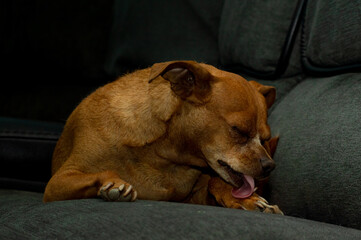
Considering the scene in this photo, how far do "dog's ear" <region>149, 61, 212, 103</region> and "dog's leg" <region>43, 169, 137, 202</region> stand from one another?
0.33 metres

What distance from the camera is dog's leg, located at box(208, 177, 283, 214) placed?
1375 millimetres

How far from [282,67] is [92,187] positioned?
39.4 inches

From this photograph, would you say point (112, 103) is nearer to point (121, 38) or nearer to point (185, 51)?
point (185, 51)

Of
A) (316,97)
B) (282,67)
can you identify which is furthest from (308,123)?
(282,67)

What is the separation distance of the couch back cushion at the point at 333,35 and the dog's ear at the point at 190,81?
445 millimetres

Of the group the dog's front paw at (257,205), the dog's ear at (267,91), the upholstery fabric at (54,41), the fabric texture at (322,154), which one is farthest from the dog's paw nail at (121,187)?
the upholstery fabric at (54,41)

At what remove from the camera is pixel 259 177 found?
1.44 meters

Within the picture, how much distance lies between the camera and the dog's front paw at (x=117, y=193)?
124cm

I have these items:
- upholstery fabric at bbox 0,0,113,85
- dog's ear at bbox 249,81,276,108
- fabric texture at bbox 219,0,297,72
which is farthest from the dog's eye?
upholstery fabric at bbox 0,0,113,85

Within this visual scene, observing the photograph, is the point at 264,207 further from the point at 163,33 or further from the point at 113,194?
the point at 163,33

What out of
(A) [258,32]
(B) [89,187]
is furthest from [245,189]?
(A) [258,32]

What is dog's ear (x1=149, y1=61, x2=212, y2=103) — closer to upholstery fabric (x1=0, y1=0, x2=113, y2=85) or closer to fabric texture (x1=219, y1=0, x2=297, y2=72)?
fabric texture (x1=219, y1=0, x2=297, y2=72)

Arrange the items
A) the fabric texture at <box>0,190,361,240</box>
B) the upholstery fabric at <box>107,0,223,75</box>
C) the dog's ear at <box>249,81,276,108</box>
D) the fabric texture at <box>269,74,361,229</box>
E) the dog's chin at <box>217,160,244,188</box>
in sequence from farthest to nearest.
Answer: the upholstery fabric at <box>107,0,223,75</box> → the dog's ear at <box>249,81,276,108</box> → the dog's chin at <box>217,160,244,188</box> → the fabric texture at <box>269,74,361,229</box> → the fabric texture at <box>0,190,361,240</box>

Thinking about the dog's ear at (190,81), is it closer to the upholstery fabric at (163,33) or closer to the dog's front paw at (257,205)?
the dog's front paw at (257,205)
